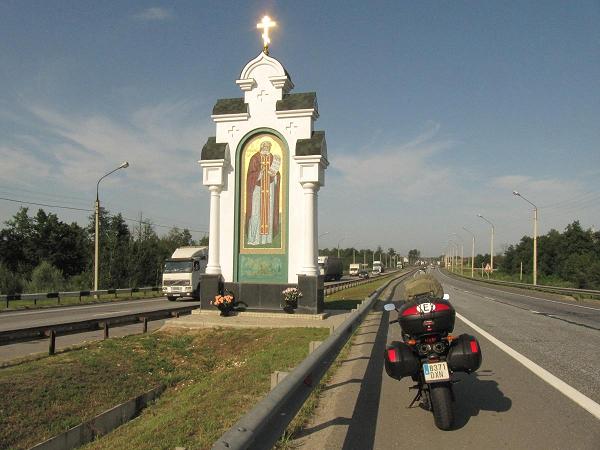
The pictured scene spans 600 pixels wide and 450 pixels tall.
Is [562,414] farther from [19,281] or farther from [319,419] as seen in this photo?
[19,281]

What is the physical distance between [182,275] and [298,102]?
1711 centimetres

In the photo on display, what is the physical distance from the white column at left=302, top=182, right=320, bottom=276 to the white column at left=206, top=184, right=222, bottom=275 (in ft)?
10.4

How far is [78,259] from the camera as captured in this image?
238ft

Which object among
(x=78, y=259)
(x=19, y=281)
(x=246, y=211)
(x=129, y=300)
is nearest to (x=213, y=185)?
(x=246, y=211)

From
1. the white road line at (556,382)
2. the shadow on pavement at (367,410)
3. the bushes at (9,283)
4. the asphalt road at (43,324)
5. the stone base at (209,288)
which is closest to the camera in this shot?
the shadow on pavement at (367,410)

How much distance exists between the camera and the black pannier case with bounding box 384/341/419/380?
5.34 meters

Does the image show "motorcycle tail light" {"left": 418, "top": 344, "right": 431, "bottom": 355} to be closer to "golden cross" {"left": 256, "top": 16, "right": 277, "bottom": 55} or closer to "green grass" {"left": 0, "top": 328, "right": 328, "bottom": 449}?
"green grass" {"left": 0, "top": 328, "right": 328, "bottom": 449}

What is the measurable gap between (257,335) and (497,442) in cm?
1006

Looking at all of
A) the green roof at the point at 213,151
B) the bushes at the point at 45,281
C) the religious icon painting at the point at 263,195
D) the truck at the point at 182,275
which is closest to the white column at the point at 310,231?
the religious icon painting at the point at 263,195

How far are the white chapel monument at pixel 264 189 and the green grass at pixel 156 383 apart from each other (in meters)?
2.94

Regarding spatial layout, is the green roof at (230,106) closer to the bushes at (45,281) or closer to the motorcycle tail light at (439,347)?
the motorcycle tail light at (439,347)

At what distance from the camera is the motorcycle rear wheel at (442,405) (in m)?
5.19

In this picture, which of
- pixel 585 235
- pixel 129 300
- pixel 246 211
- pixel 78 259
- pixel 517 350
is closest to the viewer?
pixel 517 350

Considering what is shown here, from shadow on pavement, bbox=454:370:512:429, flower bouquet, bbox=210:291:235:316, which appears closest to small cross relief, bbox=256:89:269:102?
flower bouquet, bbox=210:291:235:316
